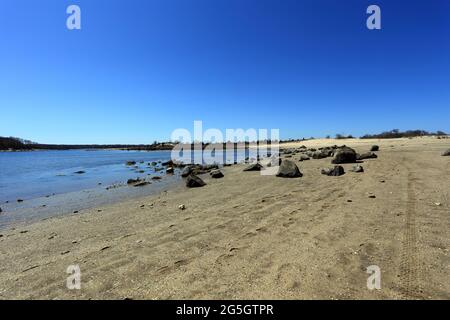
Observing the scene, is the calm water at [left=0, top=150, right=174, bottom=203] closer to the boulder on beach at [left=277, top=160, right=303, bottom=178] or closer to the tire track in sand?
the boulder on beach at [left=277, top=160, right=303, bottom=178]

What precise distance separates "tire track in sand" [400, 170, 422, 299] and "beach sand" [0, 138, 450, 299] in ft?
0.04

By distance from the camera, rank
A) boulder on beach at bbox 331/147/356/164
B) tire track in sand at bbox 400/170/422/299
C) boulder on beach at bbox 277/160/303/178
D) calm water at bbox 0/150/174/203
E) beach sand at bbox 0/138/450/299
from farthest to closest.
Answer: boulder on beach at bbox 331/147/356/164 → calm water at bbox 0/150/174/203 → boulder on beach at bbox 277/160/303/178 → beach sand at bbox 0/138/450/299 → tire track in sand at bbox 400/170/422/299

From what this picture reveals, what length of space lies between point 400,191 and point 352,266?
6.26 m

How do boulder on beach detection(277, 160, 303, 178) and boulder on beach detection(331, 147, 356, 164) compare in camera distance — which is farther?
boulder on beach detection(331, 147, 356, 164)

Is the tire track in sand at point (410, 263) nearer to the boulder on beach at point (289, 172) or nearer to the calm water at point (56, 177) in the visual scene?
the boulder on beach at point (289, 172)

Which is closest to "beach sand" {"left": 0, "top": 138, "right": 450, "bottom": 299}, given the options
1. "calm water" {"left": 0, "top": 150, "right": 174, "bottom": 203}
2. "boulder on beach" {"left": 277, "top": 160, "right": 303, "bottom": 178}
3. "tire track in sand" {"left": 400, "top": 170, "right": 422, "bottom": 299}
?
"tire track in sand" {"left": 400, "top": 170, "right": 422, "bottom": 299}

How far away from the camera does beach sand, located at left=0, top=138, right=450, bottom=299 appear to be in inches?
155

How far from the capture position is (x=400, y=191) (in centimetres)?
927

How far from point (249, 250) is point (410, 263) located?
2636 millimetres

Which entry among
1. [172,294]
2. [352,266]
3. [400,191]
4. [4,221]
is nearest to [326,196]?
[400,191]

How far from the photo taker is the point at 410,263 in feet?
14.4

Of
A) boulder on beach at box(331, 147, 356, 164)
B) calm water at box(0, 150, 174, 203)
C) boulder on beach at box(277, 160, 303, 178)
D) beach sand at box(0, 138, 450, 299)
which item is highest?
boulder on beach at box(331, 147, 356, 164)

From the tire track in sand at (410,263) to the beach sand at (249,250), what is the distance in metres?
0.01

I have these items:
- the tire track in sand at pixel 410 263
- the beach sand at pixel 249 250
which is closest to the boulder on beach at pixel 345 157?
the beach sand at pixel 249 250
